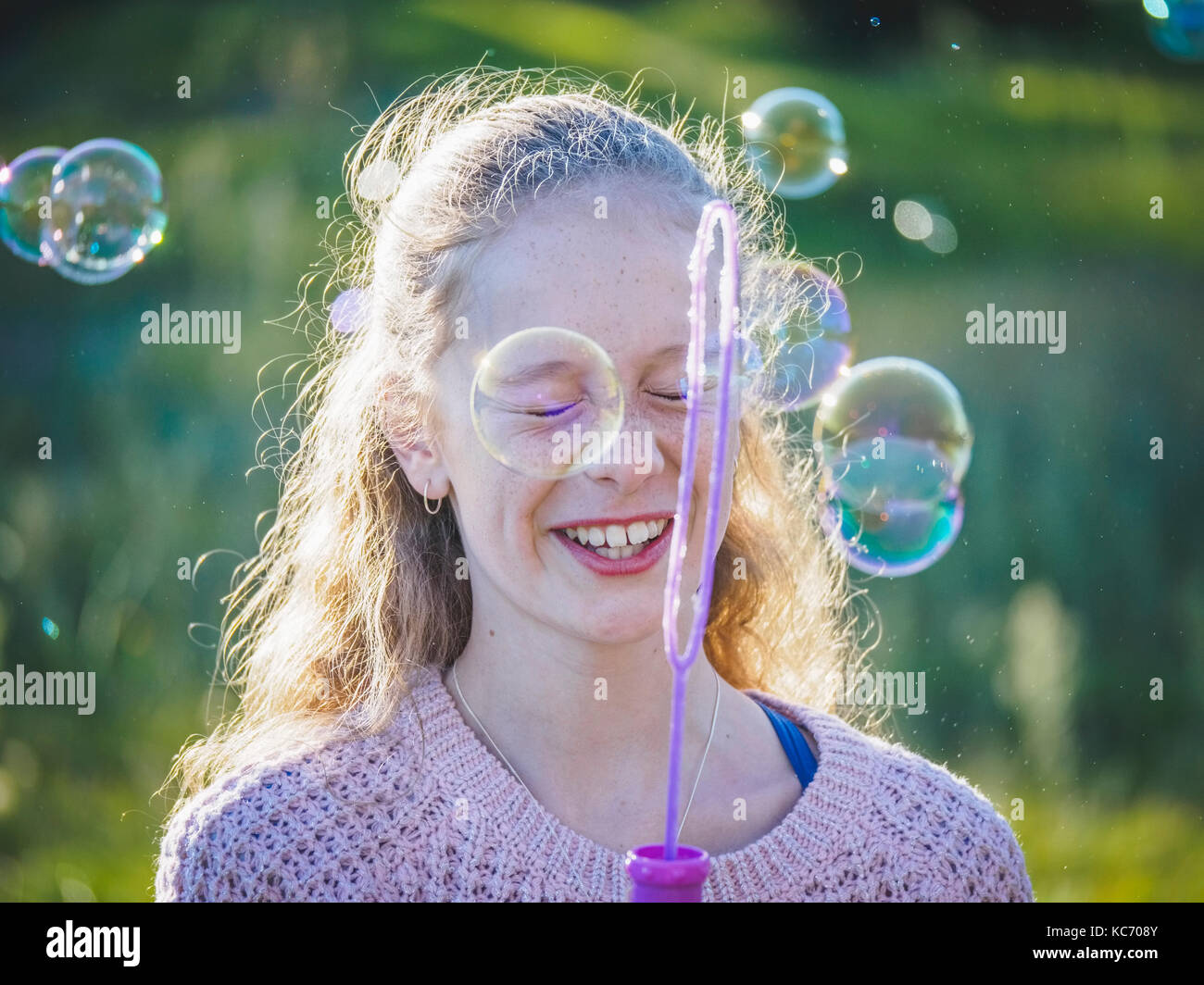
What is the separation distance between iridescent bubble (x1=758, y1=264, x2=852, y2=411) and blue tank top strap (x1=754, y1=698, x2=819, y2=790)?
461 mm

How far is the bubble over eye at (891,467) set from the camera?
2166mm

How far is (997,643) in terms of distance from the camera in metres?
3.19

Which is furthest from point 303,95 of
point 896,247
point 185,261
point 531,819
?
point 531,819

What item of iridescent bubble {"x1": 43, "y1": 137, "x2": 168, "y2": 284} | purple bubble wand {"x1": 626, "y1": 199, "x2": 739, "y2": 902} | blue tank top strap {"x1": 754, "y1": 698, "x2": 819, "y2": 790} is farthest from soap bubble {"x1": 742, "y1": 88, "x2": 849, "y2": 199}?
purple bubble wand {"x1": 626, "y1": 199, "x2": 739, "y2": 902}

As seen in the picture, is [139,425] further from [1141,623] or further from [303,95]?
[1141,623]

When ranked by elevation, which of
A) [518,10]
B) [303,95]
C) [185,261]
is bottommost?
[185,261]

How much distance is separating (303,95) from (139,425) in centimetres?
101

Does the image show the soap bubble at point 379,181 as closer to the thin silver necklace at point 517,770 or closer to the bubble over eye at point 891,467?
the thin silver necklace at point 517,770

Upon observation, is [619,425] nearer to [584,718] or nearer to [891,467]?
[584,718]

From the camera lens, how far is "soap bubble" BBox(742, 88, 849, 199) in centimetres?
261

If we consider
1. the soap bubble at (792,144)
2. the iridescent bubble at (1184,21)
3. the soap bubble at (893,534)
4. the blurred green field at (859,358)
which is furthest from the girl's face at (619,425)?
the iridescent bubble at (1184,21)

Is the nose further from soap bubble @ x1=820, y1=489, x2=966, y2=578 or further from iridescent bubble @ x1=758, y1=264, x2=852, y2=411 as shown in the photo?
soap bubble @ x1=820, y1=489, x2=966, y2=578

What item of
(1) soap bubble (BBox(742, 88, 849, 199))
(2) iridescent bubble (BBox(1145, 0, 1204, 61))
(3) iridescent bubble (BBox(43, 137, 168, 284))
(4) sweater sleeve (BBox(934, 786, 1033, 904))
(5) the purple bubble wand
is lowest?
(4) sweater sleeve (BBox(934, 786, 1033, 904))

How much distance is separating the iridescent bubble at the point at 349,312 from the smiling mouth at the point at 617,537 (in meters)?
0.50
